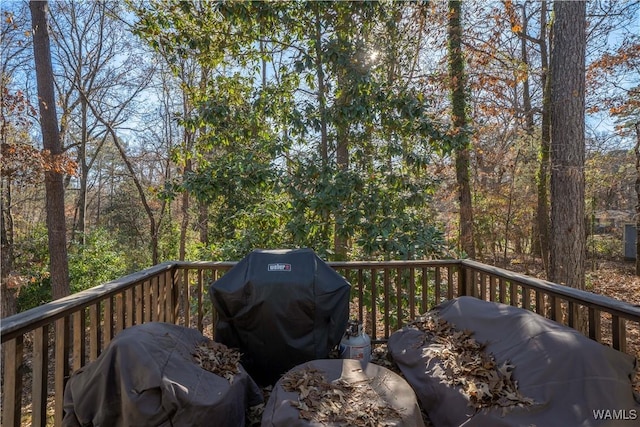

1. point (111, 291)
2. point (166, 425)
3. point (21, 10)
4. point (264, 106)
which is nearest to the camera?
point (166, 425)

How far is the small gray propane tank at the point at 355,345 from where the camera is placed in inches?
103

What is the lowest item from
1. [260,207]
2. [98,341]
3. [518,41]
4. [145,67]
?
[98,341]

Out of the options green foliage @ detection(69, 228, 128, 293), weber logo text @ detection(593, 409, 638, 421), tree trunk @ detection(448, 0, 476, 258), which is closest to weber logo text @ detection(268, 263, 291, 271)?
weber logo text @ detection(593, 409, 638, 421)

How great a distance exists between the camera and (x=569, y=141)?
4672mm

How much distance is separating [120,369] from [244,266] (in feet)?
3.45

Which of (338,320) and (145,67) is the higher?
(145,67)

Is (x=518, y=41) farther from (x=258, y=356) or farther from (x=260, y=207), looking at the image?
(x=258, y=356)

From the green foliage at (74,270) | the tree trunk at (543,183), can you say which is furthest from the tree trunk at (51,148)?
the tree trunk at (543,183)

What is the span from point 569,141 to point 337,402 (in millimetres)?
4665

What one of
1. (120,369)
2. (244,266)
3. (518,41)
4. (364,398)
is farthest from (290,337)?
(518,41)

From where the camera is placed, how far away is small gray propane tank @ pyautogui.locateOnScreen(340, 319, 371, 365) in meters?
2.62

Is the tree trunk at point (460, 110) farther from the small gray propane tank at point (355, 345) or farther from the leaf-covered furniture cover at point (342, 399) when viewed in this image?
the leaf-covered furniture cover at point (342, 399)

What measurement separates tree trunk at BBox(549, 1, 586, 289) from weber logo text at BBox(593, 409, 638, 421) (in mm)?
3750

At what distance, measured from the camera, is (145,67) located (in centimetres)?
1174
